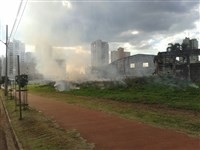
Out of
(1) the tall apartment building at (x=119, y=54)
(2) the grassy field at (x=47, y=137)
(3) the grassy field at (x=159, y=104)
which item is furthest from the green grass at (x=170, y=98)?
(1) the tall apartment building at (x=119, y=54)

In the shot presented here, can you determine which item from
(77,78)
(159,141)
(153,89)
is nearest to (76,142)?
(159,141)

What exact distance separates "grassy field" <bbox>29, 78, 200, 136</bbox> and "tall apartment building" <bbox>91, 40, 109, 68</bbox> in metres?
16.1

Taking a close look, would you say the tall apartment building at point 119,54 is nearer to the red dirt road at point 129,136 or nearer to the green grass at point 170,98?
the green grass at point 170,98

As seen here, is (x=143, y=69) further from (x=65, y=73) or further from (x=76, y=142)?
(x=76, y=142)

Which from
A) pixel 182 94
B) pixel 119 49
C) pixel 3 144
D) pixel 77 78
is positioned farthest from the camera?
pixel 119 49

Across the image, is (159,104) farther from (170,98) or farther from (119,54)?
(119,54)

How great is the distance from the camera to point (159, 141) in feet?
40.3

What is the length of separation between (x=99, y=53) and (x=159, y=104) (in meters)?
41.1

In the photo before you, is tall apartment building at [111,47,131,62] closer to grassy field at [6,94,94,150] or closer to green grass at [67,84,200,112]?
green grass at [67,84,200,112]

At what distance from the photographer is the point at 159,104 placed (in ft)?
83.4

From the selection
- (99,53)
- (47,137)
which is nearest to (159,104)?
(47,137)

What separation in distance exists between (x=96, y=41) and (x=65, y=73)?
1044 cm

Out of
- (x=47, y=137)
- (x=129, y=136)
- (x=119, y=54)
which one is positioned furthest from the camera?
(x=119, y=54)

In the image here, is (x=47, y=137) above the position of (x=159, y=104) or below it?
below
